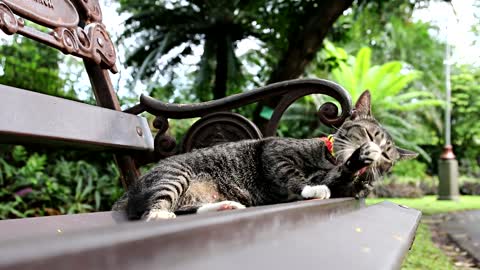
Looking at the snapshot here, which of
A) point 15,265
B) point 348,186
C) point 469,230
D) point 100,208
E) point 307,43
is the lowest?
point 469,230

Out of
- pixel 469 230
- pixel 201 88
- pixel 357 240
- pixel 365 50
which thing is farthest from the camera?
pixel 365 50

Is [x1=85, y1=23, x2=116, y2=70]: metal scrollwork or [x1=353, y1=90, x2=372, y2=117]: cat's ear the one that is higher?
[x1=85, y1=23, x2=116, y2=70]: metal scrollwork

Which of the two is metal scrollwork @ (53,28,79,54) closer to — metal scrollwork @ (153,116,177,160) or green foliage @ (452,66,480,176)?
metal scrollwork @ (153,116,177,160)

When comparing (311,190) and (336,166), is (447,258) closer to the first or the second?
(336,166)

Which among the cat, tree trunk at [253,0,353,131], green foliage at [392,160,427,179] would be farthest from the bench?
green foliage at [392,160,427,179]

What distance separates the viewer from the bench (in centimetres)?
30

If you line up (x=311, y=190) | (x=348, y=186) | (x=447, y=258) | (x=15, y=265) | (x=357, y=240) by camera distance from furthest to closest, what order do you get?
(x=447, y=258) → (x=348, y=186) → (x=311, y=190) → (x=357, y=240) → (x=15, y=265)

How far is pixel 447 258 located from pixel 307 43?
2043 mm

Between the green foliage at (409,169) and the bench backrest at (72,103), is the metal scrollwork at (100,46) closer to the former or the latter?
the bench backrest at (72,103)

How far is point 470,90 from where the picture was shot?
18906 millimetres

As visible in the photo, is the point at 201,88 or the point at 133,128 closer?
the point at 133,128

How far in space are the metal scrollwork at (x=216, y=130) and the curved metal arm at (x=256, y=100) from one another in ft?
0.13

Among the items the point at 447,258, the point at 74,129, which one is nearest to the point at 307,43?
the point at 447,258

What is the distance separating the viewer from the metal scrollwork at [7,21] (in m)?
1.25
